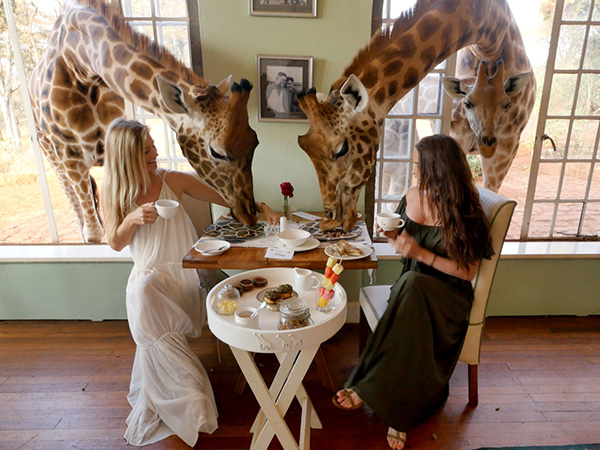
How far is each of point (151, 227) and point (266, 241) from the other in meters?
0.61

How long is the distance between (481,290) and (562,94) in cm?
173

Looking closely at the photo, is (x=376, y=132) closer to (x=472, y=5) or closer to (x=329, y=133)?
(x=329, y=133)

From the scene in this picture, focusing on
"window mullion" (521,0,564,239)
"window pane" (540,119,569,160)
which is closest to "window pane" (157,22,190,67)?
"window mullion" (521,0,564,239)

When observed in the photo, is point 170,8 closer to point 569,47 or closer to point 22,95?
point 22,95

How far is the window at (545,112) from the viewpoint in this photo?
2.46 metres

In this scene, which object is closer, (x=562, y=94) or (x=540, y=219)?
(x=562, y=94)

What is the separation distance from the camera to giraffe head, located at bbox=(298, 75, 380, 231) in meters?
2.03

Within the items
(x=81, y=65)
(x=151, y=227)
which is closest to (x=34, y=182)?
(x=81, y=65)

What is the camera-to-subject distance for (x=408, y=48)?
6.73 feet

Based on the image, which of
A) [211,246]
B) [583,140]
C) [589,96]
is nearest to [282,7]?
[211,246]

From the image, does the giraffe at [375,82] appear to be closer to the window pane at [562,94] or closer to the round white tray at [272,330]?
the round white tray at [272,330]

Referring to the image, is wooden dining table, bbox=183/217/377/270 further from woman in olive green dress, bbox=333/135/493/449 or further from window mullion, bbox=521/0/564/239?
window mullion, bbox=521/0/564/239

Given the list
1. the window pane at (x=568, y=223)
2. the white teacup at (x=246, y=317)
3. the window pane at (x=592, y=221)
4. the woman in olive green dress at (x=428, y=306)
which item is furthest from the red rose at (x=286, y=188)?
the window pane at (x=592, y=221)

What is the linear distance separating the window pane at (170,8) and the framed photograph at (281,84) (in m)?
0.60
